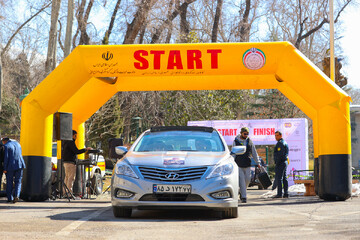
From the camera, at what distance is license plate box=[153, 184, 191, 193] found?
9344 millimetres

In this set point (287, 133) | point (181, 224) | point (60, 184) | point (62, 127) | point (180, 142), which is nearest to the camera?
point (181, 224)

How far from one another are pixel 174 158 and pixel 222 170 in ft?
2.57

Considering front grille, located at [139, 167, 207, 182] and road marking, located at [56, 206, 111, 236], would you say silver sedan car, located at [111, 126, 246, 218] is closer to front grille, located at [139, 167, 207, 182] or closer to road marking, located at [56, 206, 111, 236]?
front grille, located at [139, 167, 207, 182]

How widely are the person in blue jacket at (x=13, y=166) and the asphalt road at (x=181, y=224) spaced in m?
1.60

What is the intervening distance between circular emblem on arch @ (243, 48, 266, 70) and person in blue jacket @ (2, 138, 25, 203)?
5.50m

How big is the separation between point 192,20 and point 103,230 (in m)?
33.3

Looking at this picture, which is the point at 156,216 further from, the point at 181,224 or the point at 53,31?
the point at 53,31

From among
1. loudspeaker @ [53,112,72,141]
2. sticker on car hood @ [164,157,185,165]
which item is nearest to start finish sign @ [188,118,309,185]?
→ loudspeaker @ [53,112,72,141]

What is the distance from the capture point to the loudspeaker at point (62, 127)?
14.4m

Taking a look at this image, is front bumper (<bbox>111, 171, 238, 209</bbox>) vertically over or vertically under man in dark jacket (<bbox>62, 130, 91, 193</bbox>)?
under

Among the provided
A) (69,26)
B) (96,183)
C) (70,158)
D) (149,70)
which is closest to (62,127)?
(70,158)

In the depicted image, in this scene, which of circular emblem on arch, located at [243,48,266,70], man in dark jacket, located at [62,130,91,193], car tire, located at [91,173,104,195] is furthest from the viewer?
car tire, located at [91,173,104,195]

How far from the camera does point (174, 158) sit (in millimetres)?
9734

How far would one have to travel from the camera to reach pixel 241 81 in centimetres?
1642
